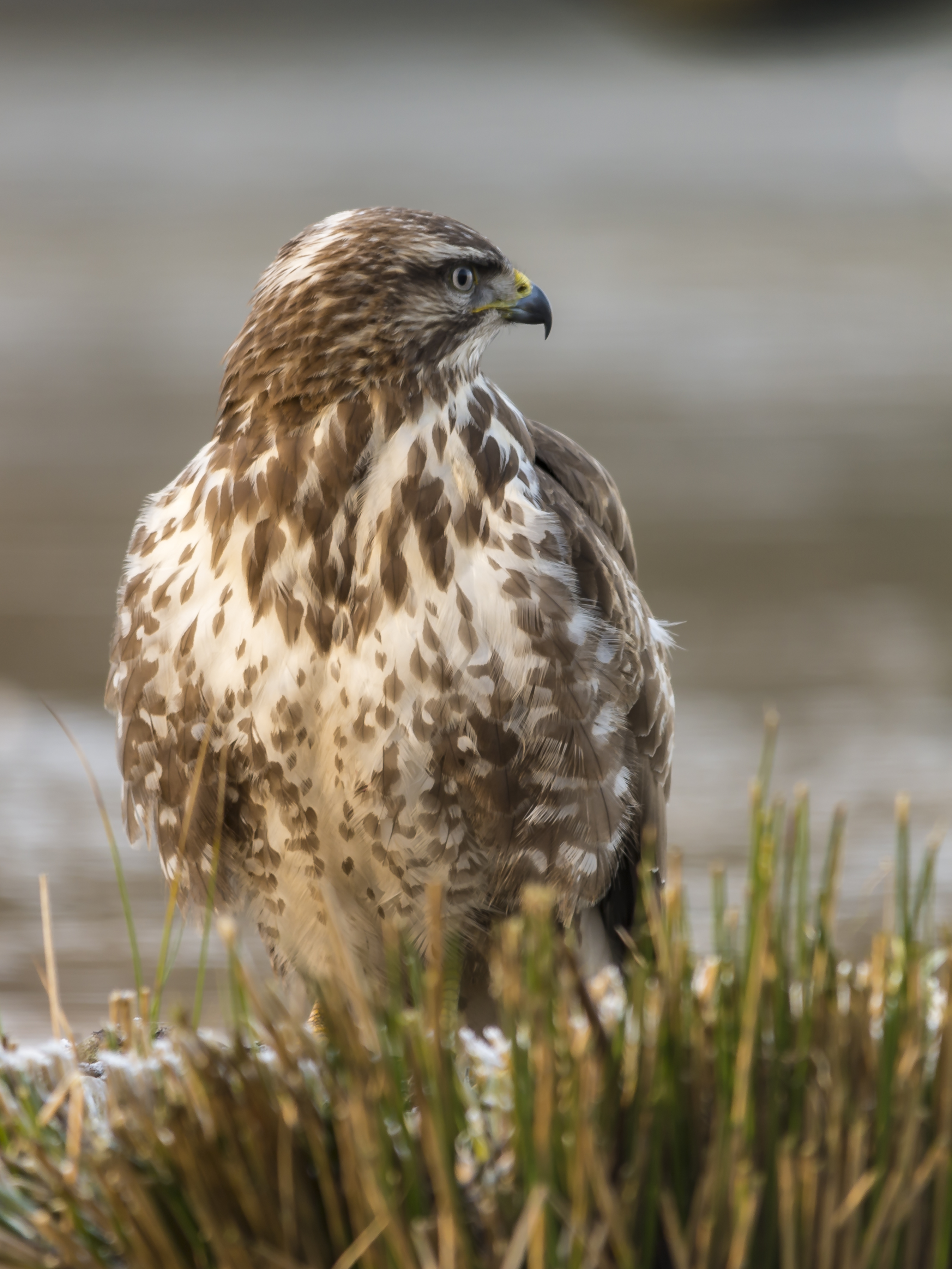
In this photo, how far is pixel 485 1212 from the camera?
1469 mm

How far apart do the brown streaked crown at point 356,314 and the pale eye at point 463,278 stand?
11 millimetres

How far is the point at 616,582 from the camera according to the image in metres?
2.94

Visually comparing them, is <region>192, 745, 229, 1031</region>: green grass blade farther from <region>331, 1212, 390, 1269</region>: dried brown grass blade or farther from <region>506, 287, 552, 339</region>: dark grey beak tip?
<region>506, 287, 552, 339</region>: dark grey beak tip

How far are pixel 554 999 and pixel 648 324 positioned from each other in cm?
1305

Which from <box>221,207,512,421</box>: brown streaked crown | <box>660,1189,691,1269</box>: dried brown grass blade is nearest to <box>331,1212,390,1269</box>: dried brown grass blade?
<box>660,1189,691,1269</box>: dried brown grass blade

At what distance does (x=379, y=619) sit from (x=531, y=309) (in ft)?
2.06

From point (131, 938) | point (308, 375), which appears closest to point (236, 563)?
point (308, 375)

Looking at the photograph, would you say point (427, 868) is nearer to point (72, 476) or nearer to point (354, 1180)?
point (354, 1180)

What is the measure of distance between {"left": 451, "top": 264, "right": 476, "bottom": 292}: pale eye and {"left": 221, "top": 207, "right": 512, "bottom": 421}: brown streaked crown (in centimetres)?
1

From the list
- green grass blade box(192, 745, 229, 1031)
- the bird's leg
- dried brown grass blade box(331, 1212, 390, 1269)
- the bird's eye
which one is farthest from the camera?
the bird's leg

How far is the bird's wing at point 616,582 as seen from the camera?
2867 millimetres

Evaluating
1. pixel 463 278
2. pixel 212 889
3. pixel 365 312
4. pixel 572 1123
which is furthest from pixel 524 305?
pixel 572 1123

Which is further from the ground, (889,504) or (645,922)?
(645,922)

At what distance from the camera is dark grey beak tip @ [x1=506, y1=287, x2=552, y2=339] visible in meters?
2.85
